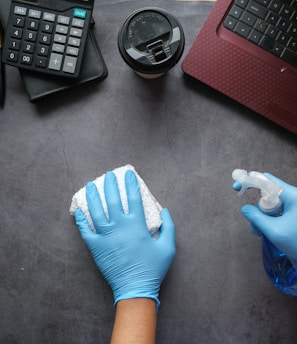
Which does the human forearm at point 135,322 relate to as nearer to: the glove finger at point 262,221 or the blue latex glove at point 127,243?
the blue latex glove at point 127,243

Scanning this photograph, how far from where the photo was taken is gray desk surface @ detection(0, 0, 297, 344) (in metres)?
0.74

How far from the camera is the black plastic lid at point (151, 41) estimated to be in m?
0.67

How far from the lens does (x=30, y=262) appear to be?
744 mm

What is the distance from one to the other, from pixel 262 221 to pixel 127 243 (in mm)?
221

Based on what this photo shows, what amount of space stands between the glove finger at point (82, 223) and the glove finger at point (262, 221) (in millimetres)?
262

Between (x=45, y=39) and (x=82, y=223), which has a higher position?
(x=45, y=39)

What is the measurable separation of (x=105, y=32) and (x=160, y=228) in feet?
1.18

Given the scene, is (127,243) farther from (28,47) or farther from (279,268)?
(28,47)

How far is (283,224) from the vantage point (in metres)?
0.64

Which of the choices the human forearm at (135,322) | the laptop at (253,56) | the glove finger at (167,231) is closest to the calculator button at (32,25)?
the laptop at (253,56)

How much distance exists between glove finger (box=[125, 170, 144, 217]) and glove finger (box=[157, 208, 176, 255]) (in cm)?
4

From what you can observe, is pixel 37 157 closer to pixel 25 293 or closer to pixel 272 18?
pixel 25 293

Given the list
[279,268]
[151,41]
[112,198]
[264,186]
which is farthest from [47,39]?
[279,268]

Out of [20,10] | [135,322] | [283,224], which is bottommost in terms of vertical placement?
[135,322]
